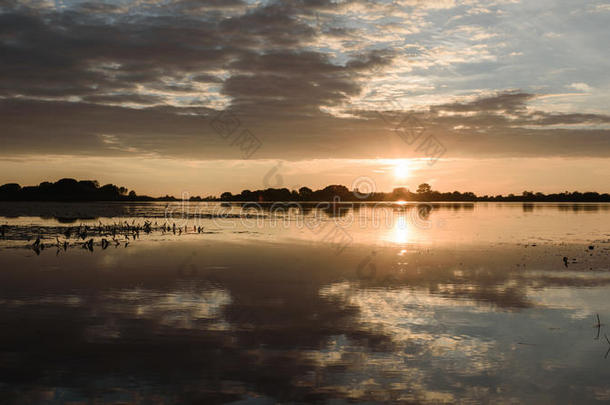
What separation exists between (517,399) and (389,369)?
2321mm

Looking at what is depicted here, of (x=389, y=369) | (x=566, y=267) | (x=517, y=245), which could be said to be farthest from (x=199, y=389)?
(x=517, y=245)

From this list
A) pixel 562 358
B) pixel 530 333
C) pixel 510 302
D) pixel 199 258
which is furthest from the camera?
pixel 199 258

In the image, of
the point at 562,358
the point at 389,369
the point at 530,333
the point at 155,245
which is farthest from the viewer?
the point at 155,245

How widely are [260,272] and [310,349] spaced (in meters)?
10.9

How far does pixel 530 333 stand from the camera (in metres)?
12.2

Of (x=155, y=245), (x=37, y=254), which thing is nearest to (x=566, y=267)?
(x=155, y=245)

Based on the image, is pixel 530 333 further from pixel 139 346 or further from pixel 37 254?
pixel 37 254

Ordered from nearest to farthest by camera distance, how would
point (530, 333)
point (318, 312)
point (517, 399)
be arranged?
point (517, 399)
point (530, 333)
point (318, 312)

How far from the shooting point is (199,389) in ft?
28.3

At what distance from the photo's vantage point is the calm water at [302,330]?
8.74m

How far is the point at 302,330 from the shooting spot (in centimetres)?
1234

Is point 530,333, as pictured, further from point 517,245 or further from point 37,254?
point 37,254

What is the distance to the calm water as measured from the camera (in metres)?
8.74

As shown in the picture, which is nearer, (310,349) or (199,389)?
(199,389)
